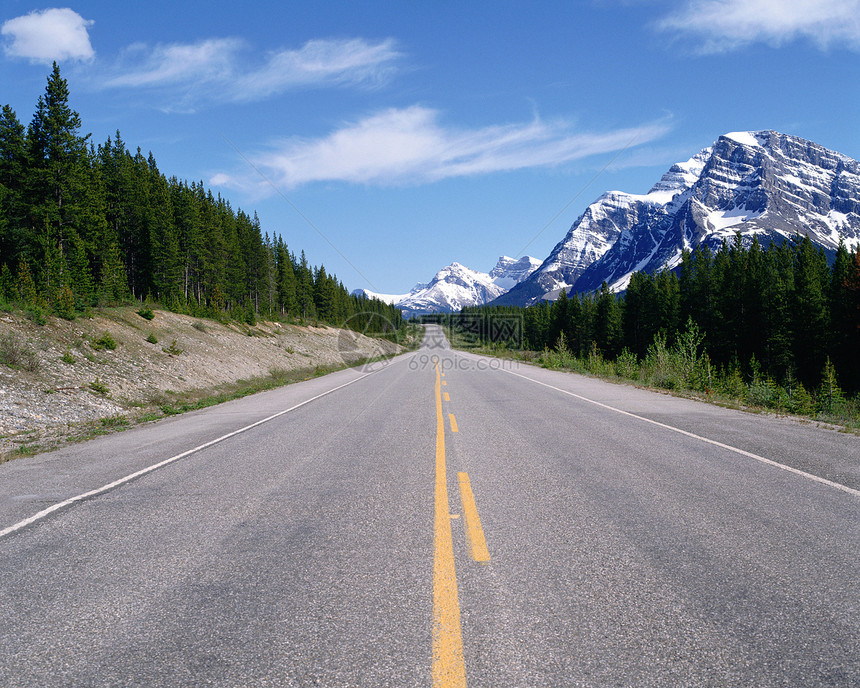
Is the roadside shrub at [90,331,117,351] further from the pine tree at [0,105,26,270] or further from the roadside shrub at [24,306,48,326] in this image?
the pine tree at [0,105,26,270]

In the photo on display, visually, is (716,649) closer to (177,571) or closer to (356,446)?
(177,571)

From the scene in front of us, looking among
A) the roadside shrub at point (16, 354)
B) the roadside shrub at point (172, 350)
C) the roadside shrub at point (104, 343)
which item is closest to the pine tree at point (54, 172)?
the roadside shrub at point (172, 350)

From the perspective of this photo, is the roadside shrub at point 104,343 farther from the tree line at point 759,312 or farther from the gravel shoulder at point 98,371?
the tree line at point 759,312

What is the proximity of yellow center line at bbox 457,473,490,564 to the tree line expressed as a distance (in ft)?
109

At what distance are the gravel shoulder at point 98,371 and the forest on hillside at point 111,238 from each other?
1.59 m

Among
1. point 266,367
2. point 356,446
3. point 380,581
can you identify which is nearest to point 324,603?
point 380,581

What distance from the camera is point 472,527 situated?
4.46 m

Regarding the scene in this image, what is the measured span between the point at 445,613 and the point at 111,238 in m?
51.2

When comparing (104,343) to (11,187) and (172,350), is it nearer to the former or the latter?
(172,350)

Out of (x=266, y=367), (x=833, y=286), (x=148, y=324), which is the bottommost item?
(x=266, y=367)

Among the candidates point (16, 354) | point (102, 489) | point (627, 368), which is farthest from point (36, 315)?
point (627, 368)

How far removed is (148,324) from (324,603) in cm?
2791

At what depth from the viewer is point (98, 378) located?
51.8ft

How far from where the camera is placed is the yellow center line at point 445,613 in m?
2.46
